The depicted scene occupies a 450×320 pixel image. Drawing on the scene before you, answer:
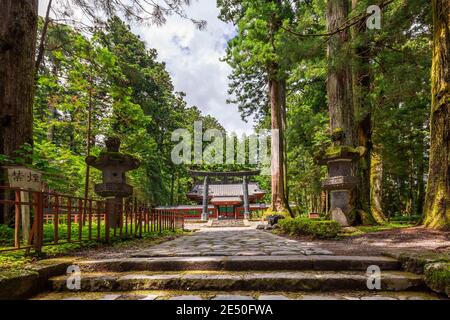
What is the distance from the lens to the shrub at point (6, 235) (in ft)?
13.4

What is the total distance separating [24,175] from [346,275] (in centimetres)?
407

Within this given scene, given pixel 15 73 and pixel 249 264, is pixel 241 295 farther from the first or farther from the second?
pixel 15 73

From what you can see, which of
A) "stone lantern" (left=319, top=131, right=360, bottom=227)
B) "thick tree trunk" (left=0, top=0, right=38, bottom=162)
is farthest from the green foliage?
"stone lantern" (left=319, top=131, right=360, bottom=227)

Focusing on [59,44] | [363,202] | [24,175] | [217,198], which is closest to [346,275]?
[24,175]

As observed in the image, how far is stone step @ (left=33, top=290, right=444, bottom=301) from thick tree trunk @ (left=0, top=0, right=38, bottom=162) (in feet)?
12.8

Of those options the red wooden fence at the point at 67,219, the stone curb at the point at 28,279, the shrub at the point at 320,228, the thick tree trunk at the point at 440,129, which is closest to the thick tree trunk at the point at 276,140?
the red wooden fence at the point at 67,219

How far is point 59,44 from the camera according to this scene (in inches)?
371

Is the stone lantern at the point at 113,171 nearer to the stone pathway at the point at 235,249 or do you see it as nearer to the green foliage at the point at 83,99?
the green foliage at the point at 83,99

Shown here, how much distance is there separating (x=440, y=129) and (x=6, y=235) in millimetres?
8321

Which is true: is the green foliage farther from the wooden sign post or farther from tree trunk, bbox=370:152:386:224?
tree trunk, bbox=370:152:386:224

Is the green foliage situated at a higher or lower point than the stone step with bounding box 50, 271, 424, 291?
higher

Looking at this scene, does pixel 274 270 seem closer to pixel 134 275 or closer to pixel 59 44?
pixel 134 275

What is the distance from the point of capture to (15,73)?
533cm

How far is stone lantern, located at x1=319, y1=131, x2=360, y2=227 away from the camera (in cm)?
714
